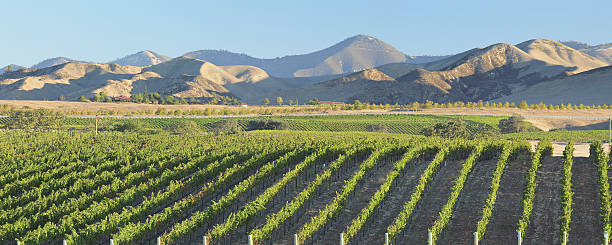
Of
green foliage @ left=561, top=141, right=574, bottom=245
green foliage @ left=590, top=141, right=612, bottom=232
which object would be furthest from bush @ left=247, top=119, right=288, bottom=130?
green foliage @ left=561, top=141, right=574, bottom=245

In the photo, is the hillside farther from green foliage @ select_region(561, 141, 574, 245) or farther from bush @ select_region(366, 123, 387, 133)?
green foliage @ select_region(561, 141, 574, 245)

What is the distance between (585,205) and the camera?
29750 mm

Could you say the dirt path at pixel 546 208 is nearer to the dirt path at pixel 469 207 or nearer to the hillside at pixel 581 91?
the dirt path at pixel 469 207

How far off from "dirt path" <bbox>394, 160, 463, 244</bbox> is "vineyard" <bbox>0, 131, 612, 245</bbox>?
10cm

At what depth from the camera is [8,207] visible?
102 ft

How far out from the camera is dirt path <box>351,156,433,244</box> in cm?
2655

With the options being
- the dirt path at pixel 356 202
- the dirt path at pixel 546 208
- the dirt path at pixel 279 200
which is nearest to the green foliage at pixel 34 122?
the dirt path at pixel 279 200

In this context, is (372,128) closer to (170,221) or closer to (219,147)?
(219,147)

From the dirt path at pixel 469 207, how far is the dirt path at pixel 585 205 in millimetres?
4762

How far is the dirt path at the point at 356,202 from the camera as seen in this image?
26.8 m

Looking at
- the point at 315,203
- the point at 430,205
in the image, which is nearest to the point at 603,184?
the point at 430,205

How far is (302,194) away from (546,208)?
535 inches

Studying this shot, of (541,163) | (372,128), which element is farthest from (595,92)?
(541,163)

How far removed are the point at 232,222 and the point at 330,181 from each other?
12.4 m
